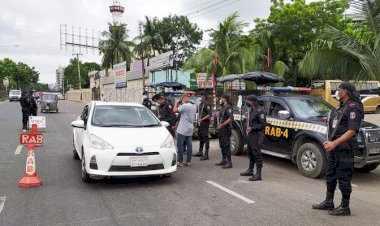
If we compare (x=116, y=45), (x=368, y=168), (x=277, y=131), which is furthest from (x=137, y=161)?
(x=116, y=45)

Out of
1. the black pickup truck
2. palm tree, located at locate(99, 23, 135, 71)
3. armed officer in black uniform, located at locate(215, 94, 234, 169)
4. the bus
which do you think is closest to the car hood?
armed officer in black uniform, located at locate(215, 94, 234, 169)

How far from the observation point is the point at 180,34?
59812 mm

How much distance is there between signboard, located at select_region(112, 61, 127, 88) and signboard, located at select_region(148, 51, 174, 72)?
34.9 ft

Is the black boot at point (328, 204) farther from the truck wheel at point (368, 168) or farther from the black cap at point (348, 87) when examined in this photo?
the truck wheel at point (368, 168)

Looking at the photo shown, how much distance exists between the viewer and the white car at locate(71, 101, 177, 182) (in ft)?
20.9

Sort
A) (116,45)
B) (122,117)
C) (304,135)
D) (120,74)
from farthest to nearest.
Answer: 1. (116,45)
2. (120,74)
3. (304,135)
4. (122,117)

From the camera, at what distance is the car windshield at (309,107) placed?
847cm

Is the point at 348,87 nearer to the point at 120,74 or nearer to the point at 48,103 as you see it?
the point at 48,103

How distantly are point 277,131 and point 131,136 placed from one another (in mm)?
3681

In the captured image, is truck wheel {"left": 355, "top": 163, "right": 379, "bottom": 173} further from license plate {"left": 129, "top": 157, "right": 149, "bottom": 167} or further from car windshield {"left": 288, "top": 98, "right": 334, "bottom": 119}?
license plate {"left": 129, "top": 157, "right": 149, "bottom": 167}

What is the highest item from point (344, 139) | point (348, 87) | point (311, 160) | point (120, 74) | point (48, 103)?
point (120, 74)

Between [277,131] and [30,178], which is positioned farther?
[277,131]

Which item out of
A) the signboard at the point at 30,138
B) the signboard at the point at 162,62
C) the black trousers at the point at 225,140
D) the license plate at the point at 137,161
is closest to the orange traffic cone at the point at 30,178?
the signboard at the point at 30,138

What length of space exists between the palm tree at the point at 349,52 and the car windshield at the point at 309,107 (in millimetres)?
2271
